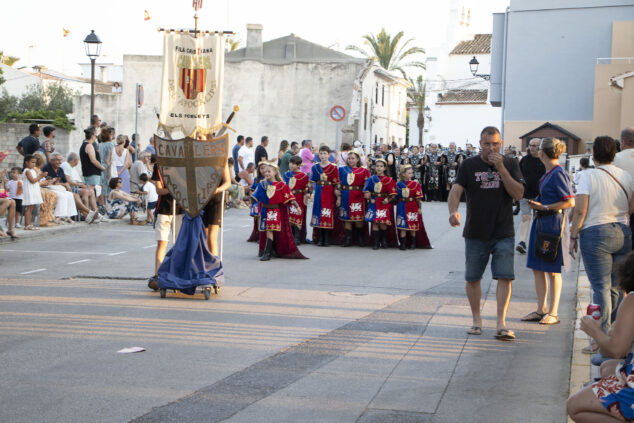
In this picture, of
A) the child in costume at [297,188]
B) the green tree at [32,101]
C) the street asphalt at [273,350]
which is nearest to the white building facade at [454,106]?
the green tree at [32,101]

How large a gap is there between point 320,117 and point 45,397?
137 ft

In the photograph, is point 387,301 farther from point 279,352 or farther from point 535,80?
point 535,80

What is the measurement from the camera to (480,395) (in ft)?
21.0

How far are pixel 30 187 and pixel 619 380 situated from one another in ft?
47.2

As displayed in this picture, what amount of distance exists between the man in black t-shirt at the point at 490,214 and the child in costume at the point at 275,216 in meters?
6.48

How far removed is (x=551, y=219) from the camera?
9.27 metres

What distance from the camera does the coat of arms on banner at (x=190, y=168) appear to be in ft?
34.3

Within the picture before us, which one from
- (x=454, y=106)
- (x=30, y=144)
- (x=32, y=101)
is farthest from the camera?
(x=454, y=106)

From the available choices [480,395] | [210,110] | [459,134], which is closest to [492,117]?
[459,134]

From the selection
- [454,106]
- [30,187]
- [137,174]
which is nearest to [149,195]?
[137,174]

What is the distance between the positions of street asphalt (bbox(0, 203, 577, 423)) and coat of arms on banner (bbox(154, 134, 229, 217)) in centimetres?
124

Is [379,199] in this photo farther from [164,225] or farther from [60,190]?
[60,190]

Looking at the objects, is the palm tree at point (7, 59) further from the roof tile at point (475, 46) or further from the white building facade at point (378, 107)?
the roof tile at point (475, 46)

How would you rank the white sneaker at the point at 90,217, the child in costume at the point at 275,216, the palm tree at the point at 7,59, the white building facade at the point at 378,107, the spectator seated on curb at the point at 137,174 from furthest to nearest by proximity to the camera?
1. the palm tree at the point at 7,59
2. the white building facade at the point at 378,107
3. the spectator seated on curb at the point at 137,174
4. the white sneaker at the point at 90,217
5. the child in costume at the point at 275,216
